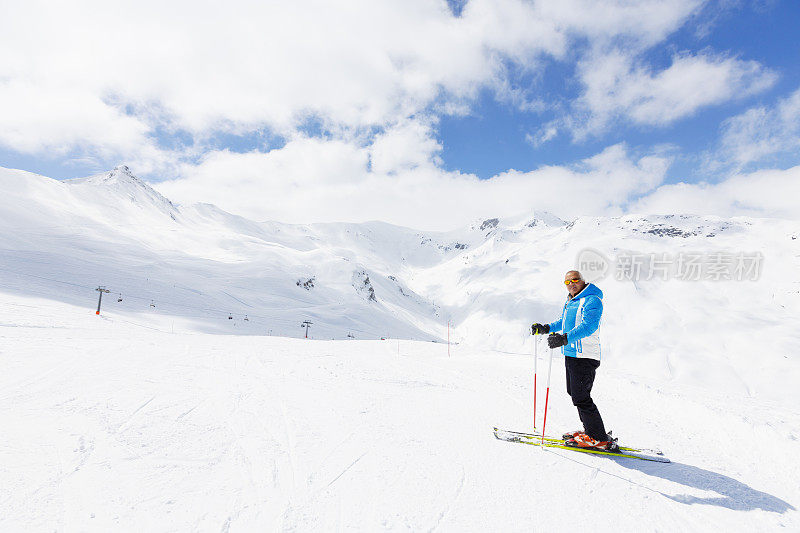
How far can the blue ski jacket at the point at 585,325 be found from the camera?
5.56m

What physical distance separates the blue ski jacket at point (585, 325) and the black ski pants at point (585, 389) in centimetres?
13

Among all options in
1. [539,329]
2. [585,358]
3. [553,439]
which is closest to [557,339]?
[585,358]

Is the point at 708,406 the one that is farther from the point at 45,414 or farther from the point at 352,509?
the point at 45,414

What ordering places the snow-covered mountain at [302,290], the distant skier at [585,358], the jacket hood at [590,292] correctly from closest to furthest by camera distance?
the distant skier at [585,358], the jacket hood at [590,292], the snow-covered mountain at [302,290]

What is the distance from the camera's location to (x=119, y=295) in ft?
177

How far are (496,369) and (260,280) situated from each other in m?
84.6

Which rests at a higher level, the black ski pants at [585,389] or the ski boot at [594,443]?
the black ski pants at [585,389]

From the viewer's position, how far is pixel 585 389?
5.71 m

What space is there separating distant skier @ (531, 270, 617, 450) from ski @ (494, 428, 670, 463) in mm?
78

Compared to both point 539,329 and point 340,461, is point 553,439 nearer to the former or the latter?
point 539,329

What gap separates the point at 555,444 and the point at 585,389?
94 centimetres

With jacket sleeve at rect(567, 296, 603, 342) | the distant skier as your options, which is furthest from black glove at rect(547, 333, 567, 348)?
jacket sleeve at rect(567, 296, 603, 342)

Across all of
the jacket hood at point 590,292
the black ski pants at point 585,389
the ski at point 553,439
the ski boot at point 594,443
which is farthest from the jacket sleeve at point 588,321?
the ski at point 553,439

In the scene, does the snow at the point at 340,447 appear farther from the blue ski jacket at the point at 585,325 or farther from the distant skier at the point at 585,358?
the blue ski jacket at the point at 585,325
